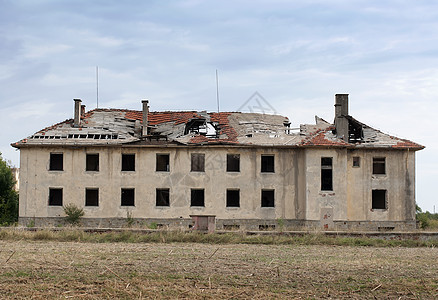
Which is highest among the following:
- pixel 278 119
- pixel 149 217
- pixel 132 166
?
pixel 278 119

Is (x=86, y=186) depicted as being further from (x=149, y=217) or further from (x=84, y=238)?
(x=84, y=238)

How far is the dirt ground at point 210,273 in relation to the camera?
12.1 metres

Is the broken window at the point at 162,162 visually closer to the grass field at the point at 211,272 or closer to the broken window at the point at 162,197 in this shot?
the broken window at the point at 162,197

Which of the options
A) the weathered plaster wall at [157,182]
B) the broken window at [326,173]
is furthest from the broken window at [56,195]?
the broken window at [326,173]

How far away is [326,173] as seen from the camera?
37.3 metres

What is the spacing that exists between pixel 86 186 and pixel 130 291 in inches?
1043

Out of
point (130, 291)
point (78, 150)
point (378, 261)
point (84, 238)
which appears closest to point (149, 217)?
point (78, 150)

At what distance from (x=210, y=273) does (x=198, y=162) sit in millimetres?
23649

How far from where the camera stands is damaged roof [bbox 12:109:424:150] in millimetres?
37719

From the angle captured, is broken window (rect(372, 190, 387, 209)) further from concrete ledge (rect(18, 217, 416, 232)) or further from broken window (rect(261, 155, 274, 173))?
broken window (rect(261, 155, 274, 173))

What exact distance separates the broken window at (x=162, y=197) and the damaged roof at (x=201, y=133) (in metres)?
2.93

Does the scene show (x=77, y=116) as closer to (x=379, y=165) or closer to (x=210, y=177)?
(x=210, y=177)

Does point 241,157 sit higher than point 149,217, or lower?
higher

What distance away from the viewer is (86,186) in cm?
3766
